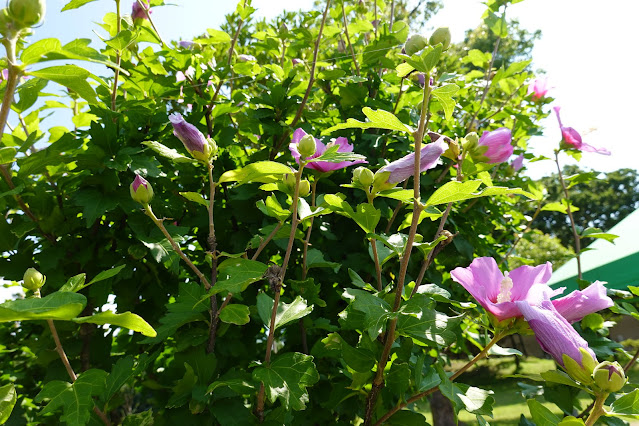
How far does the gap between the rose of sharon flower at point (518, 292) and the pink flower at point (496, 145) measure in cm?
33

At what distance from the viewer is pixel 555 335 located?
0.68 m

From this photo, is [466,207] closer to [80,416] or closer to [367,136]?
[367,136]

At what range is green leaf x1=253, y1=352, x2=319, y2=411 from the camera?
80cm

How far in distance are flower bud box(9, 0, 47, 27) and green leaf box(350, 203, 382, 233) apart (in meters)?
0.56

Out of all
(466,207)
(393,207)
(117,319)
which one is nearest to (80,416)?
(117,319)

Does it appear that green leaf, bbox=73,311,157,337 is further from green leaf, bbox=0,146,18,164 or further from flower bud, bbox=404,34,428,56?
flower bud, bbox=404,34,428,56

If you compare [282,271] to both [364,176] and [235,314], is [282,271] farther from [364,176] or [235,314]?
[364,176]

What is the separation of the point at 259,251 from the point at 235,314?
0.13 metres

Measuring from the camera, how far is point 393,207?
150cm

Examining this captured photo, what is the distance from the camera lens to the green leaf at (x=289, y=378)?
0.80 m

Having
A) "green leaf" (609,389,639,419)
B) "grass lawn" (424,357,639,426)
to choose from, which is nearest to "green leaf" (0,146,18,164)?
"green leaf" (609,389,639,419)

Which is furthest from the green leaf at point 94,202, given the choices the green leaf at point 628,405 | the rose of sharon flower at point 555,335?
the green leaf at point 628,405

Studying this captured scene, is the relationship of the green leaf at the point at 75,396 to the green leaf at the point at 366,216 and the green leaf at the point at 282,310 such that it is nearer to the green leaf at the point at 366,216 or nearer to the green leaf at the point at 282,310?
the green leaf at the point at 282,310

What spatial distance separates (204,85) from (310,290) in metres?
0.86
